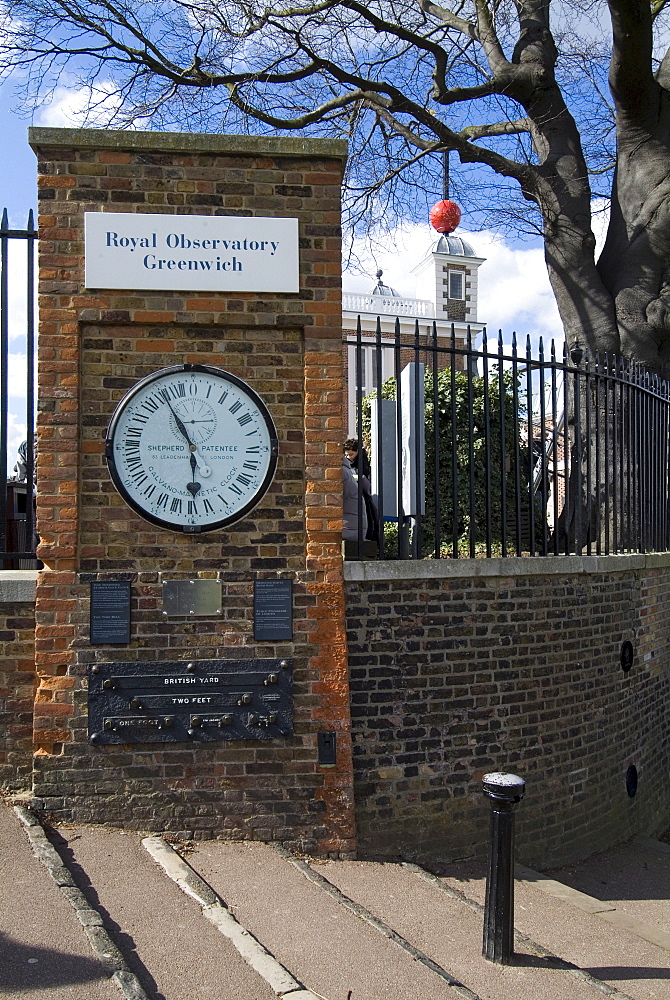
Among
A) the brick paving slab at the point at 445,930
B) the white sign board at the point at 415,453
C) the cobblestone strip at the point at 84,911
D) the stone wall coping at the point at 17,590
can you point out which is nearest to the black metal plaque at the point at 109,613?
the stone wall coping at the point at 17,590

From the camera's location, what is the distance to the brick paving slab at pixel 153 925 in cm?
335

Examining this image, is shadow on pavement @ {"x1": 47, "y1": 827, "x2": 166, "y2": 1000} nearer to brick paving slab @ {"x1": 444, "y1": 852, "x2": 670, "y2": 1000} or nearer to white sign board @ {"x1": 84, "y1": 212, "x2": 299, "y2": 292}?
brick paving slab @ {"x1": 444, "y1": 852, "x2": 670, "y2": 1000}

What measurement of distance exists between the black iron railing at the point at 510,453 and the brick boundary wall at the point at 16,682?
2009mm

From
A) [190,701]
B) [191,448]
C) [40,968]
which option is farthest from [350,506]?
[40,968]

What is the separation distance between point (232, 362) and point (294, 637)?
5.24 feet

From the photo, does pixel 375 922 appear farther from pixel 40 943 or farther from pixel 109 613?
pixel 109 613

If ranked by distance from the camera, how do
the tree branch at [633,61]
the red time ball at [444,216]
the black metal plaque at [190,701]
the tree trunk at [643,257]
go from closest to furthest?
the black metal plaque at [190,701] < the tree branch at [633,61] < the tree trunk at [643,257] < the red time ball at [444,216]

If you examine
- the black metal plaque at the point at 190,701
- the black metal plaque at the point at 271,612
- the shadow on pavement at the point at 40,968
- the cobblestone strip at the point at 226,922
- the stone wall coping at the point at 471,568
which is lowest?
the cobblestone strip at the point at 226,922

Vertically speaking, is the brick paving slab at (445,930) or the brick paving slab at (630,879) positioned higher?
the brick paving slab at (445,930)

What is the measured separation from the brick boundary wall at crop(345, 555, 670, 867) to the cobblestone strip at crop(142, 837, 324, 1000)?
121 centimetres

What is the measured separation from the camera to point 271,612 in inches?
197

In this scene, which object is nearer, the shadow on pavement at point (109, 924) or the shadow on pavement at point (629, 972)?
the shadow on pavement at point (109, 924)

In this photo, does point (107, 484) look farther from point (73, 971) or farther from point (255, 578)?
point (73, 971)

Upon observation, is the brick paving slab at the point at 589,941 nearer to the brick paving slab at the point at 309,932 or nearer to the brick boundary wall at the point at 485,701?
the brick boundary wall at the point at 485,701
